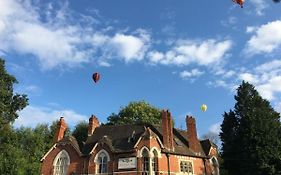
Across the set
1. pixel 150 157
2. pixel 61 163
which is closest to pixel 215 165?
pixel 150 157

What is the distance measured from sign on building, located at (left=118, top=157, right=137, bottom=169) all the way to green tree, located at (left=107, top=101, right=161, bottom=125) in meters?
21.6

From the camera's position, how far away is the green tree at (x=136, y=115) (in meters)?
60.0

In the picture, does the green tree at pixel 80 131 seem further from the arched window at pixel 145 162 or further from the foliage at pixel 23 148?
the arched window at pixel 145 162

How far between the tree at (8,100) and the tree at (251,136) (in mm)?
29009

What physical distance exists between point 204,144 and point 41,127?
32761mm

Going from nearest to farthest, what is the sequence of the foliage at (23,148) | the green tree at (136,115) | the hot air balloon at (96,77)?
1. the hot air balloon at (96,77)
2. the foliage at (23,148)
3. the green tree at (136,115)

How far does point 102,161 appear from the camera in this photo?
3897 cm

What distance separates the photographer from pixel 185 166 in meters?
38.9

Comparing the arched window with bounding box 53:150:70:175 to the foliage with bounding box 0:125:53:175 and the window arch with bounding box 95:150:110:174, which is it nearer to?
the window arch with bounding box 95:150:110:174

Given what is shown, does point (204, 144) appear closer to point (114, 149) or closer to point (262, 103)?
point (262, 103)

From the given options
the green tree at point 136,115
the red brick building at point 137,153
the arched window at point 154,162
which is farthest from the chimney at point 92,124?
the green tree at point 136,115

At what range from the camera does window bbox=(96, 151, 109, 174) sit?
126 feet

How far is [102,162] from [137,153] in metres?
4.70

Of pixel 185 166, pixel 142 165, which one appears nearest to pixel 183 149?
pixel 185 166
